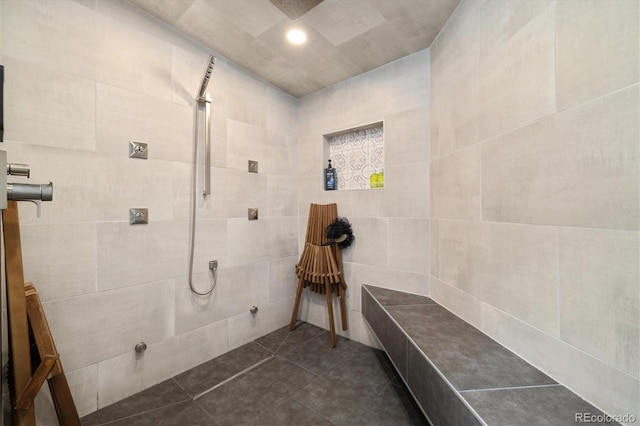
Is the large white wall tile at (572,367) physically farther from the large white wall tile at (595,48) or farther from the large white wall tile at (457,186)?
the large white wall tile at (595,48)

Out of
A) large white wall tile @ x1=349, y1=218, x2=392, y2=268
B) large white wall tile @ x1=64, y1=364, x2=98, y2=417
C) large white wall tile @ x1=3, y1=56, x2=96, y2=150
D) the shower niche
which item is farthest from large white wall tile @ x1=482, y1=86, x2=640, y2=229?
large white wall tile @ x1=64, y1=364, x2=98, y2=417

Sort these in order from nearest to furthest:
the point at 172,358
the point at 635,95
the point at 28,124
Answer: the point at 635,95
the point at 28,124
the point at 172,358

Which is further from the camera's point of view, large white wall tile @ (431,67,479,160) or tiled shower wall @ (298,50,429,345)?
tiled shower wall @ (298,50,429,345)

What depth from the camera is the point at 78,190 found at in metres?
1.23

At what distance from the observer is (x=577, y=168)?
0.78 metres

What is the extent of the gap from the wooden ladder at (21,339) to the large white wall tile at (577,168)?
194 centimetres

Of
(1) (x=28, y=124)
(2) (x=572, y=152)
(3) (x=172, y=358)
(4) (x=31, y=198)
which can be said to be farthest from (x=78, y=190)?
(2) (x=572, y=152)

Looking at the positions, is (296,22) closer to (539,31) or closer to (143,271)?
(539,31)

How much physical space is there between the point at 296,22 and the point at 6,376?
7.26ft

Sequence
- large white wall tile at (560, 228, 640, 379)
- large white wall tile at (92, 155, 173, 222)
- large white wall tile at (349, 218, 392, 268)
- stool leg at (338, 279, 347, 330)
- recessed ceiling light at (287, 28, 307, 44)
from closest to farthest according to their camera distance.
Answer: large white wall tile at (560, 228, 640, 379) < large white wall tile at (92, 155, 173, 222) < recessed ceiling light at (287, 28, 307, 44) < large white wall tile at (349, 218, 392, 268) < stool leg at (338, 279, 347, 330)

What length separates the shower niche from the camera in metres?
2.05

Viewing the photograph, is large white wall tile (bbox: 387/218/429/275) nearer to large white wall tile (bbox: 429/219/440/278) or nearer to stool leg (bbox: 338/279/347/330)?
large white wall tile (bbox: 429/219/440/278)

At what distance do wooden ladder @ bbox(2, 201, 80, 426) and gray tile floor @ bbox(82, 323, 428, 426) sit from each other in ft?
1.58

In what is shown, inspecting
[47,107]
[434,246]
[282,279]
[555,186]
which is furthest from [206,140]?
[555,186]
